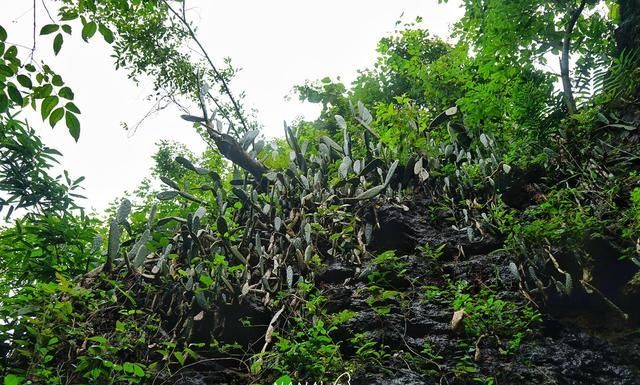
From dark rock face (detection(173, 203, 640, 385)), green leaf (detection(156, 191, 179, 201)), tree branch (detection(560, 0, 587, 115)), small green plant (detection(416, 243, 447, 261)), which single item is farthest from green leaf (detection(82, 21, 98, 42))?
tree branch (detection(560, 0, 587, 115))

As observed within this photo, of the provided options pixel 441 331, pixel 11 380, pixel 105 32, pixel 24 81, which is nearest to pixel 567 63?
pixel 441 331

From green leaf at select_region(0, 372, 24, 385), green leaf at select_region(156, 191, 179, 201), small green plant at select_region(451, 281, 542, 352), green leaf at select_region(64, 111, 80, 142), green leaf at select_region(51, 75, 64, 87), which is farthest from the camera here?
green leaf at select_region(156, 191, 179, 201)

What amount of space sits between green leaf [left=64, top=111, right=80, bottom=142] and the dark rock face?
1955mm

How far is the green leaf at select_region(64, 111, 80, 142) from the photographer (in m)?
1.62

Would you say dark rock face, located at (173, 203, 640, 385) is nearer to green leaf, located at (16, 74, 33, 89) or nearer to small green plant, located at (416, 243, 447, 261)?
small green plant, located at (416, 243, 447, 261)

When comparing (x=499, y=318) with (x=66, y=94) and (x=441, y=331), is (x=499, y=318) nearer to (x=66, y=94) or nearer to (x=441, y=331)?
(x=441, y=331)

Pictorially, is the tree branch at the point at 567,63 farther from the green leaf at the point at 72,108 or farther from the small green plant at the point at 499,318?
the green leaf at the point at 72,108

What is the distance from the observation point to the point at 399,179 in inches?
180

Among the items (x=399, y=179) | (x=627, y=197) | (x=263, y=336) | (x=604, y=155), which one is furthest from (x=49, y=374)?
(x=604, y=155)

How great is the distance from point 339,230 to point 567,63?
9.51 feet

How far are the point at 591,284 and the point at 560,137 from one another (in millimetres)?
1648

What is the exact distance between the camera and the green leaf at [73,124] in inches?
63.9

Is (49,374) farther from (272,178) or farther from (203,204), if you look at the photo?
(272,178)

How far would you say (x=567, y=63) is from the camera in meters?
4.63
